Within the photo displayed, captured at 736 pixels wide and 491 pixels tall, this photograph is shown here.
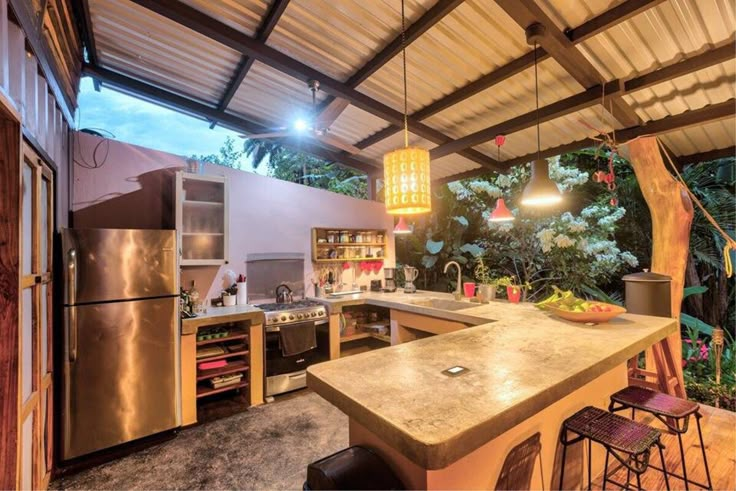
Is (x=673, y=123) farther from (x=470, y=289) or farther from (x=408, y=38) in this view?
(x=408, y=38)

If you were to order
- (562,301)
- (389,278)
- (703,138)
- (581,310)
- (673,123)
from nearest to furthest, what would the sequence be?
(581,310)
(562,301)
(673,123)
(703,138)
(389,278)

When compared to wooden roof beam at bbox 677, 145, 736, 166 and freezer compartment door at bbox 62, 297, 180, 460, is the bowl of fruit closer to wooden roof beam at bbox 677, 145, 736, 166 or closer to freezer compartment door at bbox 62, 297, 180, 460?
wooden roof beam at bbox 677, 145, 736, 166

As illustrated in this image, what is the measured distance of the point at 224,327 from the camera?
3.22 m

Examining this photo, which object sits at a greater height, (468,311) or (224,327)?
(468,311)

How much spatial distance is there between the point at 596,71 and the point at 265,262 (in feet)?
Result: 11.8

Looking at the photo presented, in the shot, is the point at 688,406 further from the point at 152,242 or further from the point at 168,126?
the point at 168,126

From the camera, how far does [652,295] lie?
2.53 meters

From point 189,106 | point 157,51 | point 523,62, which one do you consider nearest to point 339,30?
point 523,62

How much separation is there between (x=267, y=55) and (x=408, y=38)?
1.17 meters

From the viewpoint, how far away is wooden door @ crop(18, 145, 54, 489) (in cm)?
153

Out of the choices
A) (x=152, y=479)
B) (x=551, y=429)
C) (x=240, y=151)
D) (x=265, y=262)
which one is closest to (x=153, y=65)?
(x=265, y=262)

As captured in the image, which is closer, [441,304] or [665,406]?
[665,406]

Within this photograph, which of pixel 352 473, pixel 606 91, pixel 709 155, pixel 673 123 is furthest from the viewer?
pixel 709 155

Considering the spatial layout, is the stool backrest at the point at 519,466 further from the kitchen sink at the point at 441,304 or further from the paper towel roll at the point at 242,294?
the paper towel roll at the point at 242,294
